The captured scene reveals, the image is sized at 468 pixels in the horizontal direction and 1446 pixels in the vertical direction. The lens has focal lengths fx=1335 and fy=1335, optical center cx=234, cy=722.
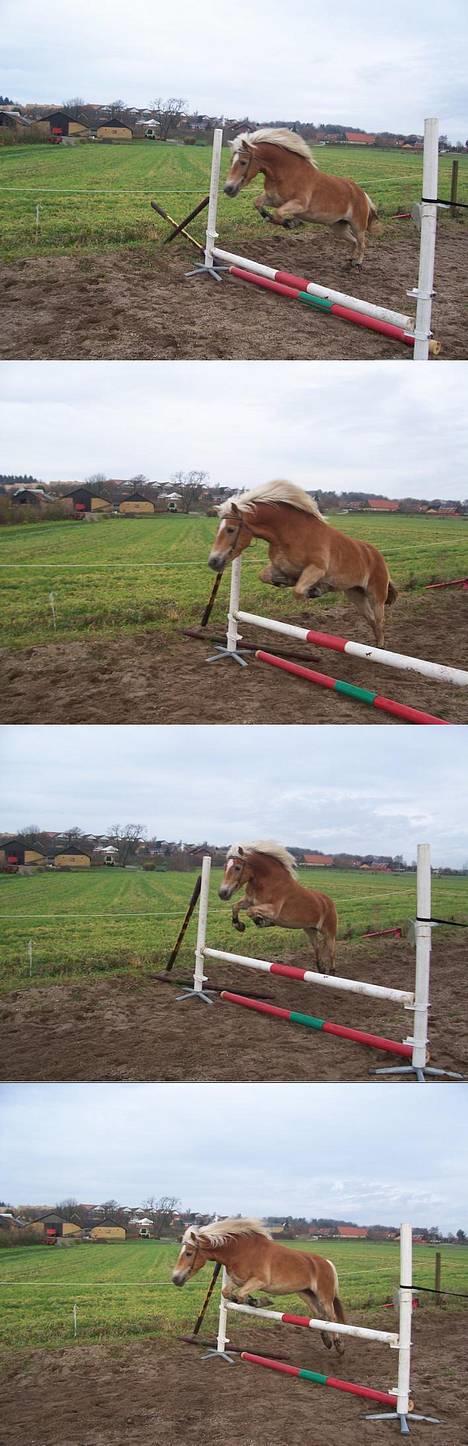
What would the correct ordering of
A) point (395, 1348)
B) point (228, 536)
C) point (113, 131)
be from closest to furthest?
point (228, 536)
point (395, 1348)
point (113, 131)

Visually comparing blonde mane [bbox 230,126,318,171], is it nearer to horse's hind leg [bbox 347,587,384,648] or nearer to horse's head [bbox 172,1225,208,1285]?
horse's hind leg [bbox 347,587,384,648]

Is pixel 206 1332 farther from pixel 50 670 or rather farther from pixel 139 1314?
pixel 50 670

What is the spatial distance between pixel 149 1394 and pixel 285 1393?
15.7 inches

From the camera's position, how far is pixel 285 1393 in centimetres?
387

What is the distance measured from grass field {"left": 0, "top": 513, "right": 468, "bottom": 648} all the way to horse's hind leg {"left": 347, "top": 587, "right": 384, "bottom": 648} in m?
0.23

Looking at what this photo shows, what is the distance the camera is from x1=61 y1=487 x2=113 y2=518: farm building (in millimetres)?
4383

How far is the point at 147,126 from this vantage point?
4230 millimetres

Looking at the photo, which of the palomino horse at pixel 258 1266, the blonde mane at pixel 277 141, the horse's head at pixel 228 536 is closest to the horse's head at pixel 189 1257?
the palomino horse at pixel 258 1266

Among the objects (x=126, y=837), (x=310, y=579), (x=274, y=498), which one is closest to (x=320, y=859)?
(x=126, y=837)

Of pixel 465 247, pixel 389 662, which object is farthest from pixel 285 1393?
pixel 465 247

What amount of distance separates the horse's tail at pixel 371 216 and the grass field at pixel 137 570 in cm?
88

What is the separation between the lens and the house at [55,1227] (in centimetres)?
448

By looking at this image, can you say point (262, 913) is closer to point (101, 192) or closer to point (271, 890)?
point (271, 890)

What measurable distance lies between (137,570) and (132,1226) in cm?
217
